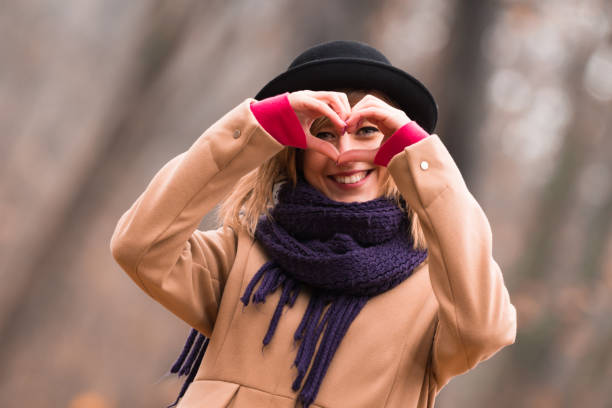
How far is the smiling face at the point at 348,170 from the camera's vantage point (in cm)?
175

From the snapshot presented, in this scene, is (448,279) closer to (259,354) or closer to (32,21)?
(259,354)

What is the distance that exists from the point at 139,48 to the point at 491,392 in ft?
11.4

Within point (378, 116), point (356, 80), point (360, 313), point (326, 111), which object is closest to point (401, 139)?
point (378, 116)

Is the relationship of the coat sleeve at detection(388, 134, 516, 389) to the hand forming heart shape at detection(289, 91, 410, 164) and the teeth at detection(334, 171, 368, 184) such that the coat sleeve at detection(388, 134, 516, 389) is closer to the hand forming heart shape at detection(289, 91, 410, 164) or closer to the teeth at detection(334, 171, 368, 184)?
the hand forming heart shape at detection(289, 91, 410, 164)

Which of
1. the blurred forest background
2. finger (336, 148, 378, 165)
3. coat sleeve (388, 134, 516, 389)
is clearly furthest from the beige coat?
the blurred forest background

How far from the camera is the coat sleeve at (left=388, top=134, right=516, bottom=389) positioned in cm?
147

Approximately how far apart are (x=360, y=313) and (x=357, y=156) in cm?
36

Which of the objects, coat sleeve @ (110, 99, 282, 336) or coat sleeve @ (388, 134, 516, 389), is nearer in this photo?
coat sleeve @ (388, 134, 516, 389)

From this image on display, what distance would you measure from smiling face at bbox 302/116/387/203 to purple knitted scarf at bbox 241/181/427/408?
44mm

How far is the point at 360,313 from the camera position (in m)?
1.68

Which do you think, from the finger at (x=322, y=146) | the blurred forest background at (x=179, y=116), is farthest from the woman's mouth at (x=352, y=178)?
the blurred forest background at (x=179, y=116)

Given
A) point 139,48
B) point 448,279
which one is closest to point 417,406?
point 448,279

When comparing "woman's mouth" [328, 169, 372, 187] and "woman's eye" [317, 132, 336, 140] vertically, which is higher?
"woman's eye" [317, 132, 336, 140]

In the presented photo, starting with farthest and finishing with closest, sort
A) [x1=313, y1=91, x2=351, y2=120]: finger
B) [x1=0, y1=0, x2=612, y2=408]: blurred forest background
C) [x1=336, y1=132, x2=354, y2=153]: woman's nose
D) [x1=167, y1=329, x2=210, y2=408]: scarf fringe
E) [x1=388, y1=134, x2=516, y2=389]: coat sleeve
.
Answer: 1. [x1=0, y1=0, x2=612, y2=408]: blurred forest background
2. [x1=167, y1=329, x2=210, y2=408]: scarf fringe
3. [x1=336, y1=132, x2=354, y2=153]: woman's nose
4. [x1=313, y1=91, x2=351, y2=120]: finger
5. [x1=388, y1=134, x2=516, y2=389]: coat sleeve
